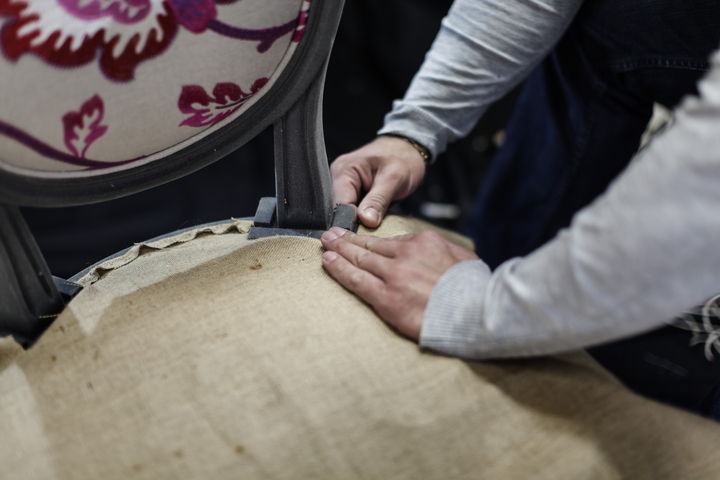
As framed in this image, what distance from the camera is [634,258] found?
0.31m

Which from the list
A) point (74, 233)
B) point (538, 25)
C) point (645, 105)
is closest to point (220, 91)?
point (538, 25)

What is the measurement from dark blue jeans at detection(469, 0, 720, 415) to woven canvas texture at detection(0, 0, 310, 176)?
0.49 metres

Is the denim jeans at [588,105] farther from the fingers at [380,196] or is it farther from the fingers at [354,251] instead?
the fingers at [354,251]

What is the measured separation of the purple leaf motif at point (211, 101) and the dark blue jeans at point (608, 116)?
20.6 inches

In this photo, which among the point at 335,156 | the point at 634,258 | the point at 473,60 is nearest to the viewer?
the point at 634,258

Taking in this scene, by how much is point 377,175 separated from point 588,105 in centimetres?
37

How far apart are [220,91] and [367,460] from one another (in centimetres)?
33

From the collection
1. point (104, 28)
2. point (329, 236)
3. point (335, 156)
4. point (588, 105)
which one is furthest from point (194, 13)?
point (335, 156)

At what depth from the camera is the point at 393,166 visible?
2.16ft

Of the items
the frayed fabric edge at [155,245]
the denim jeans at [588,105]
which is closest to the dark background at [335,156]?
the denim jeans at [588,105]

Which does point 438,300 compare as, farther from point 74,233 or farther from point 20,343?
point 74,233

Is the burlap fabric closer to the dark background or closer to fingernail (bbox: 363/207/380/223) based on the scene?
fingernail (bbox: 363/207/380/223)

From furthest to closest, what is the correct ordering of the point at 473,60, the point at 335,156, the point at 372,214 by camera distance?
the point at 335,156 < the point at 473,60 < the point at 372,214

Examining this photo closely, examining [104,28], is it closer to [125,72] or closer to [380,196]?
[125,72]
